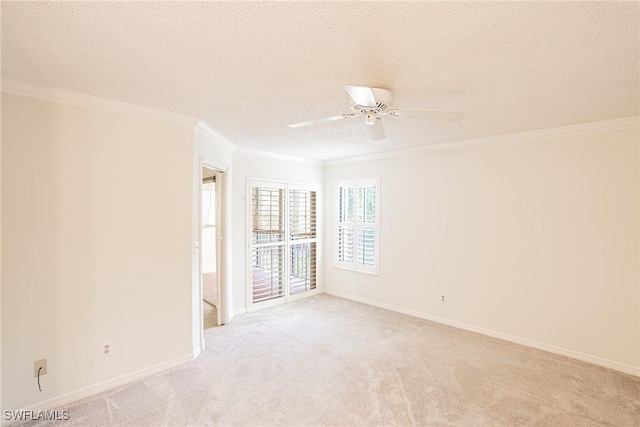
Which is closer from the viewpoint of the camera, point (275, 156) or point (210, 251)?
point (275, 156)

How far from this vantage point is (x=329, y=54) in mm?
1733

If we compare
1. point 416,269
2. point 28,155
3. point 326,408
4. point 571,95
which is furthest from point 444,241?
point 28,155

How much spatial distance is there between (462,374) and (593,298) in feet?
5.08

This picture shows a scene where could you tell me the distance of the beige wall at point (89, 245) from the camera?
2.18 meters

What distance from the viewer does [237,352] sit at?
10.6ft

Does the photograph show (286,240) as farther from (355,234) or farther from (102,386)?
(102,386)

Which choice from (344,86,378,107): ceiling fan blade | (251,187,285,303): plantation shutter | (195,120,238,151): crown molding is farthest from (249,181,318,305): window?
(344,86,378,107): ceiling fan blade

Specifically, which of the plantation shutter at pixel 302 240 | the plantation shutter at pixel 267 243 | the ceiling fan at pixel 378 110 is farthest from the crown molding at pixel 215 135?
the ceiling fan at pixel 378 110

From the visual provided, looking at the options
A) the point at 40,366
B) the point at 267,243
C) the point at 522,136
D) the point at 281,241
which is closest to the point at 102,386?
the point at 40,366

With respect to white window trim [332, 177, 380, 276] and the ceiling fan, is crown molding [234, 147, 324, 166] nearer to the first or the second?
white window trim [332, 177, 380, 276]

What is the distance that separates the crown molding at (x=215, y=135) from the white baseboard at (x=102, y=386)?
7.28ft

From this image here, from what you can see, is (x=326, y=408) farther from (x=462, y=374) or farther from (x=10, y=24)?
(x=10, y=24)

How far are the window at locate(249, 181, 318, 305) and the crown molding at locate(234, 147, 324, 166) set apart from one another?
1.30 ft

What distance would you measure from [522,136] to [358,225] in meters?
2.52
